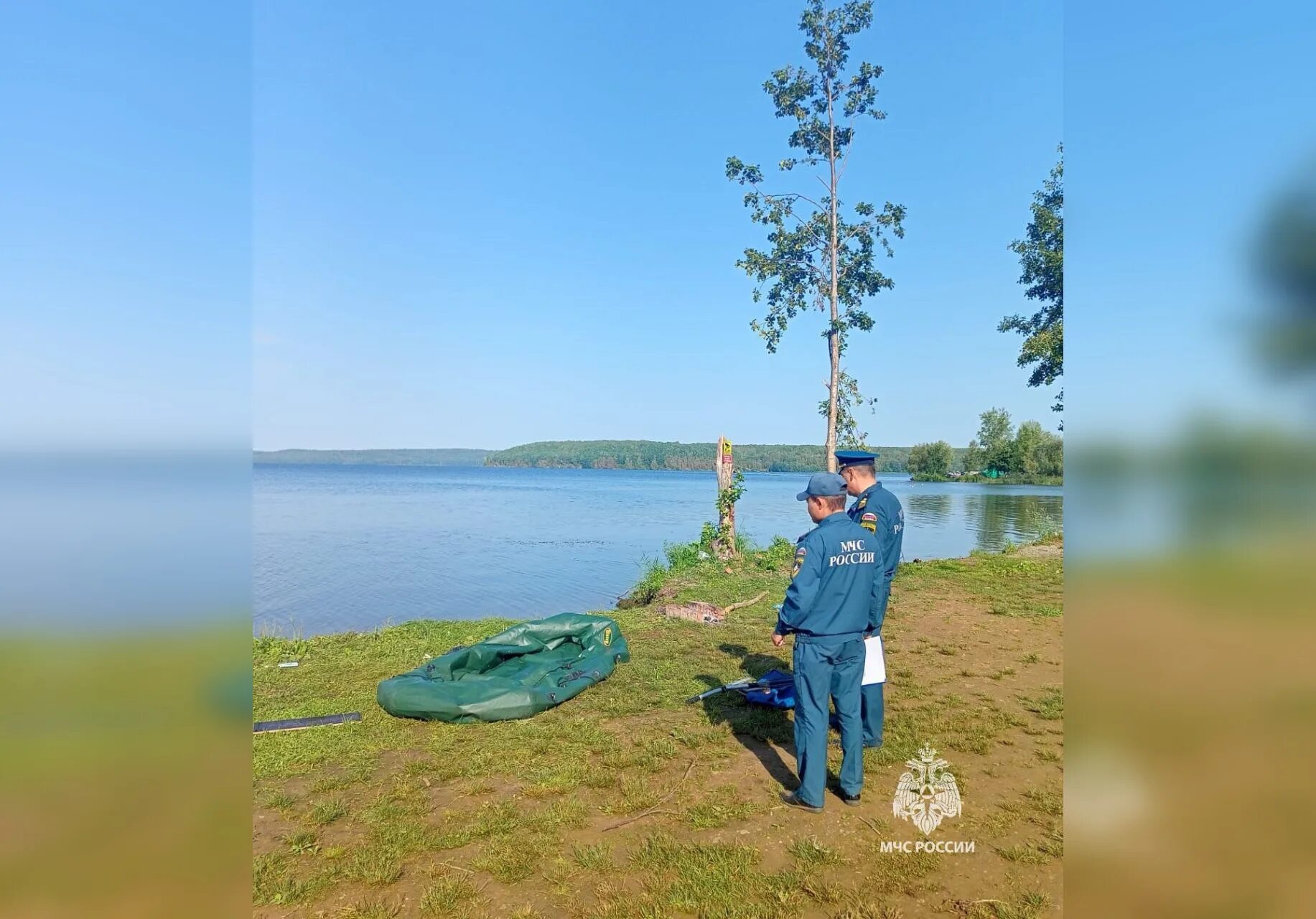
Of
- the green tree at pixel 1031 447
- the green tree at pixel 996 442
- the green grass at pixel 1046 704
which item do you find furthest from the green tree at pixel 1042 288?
the green tree at pixel 996 442

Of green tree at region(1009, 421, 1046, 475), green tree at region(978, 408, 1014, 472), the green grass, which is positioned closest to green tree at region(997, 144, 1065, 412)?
green tree at region(1009, 421, 1046, 475)

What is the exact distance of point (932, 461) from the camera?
7412 centimetres

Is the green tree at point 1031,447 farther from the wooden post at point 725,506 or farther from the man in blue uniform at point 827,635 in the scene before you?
the wooden post at point 725,506

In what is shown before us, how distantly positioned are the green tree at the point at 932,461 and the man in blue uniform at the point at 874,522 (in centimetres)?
6719

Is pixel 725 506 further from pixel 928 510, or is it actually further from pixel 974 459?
pixel 974 459

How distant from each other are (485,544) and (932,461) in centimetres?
6008

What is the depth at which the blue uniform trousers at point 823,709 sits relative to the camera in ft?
14.1

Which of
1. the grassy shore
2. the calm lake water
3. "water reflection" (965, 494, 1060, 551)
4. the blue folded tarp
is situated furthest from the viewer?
"water reflection" (965, 494, 1060, 551)

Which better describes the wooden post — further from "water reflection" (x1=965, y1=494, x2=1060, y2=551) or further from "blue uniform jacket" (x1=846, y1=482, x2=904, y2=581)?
"blue uniform jacket" (x1=846, y1=482, x2=904, y2=581)

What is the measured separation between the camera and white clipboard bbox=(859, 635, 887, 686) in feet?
16.5

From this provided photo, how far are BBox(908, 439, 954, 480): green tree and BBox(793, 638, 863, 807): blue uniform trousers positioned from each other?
225 feet
